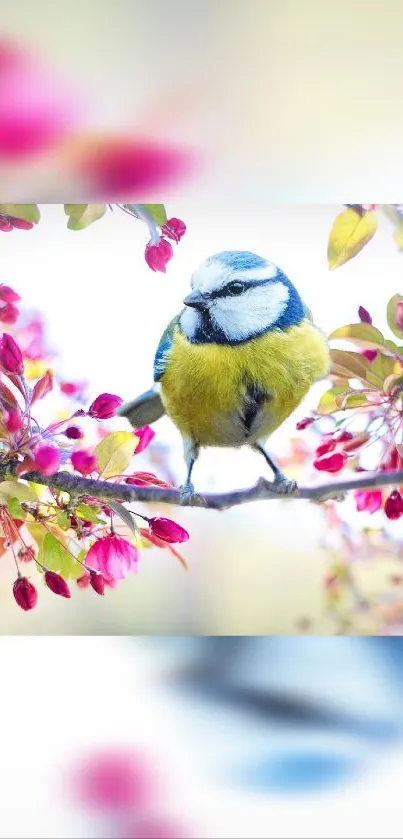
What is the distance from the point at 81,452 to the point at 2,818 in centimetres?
58

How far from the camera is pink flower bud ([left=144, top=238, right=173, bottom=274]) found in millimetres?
1349

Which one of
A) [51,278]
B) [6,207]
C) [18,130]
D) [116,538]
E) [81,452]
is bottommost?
[116,538]

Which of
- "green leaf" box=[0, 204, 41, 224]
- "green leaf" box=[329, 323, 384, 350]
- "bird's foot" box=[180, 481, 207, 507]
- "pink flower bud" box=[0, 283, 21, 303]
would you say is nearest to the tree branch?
"bird's foot" box=[180, 481, 207, 507]

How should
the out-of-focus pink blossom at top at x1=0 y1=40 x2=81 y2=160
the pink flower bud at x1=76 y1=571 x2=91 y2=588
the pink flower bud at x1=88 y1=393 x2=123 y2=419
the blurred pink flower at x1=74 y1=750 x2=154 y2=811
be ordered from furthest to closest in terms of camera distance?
the pink flower bud at x1=76 y1=571 x2=91 y2=588 < the pink flower bud at x1=88 y1=393 x2=123 y2=419 < the out-of-focus pink blossom at top at x1=0 y1=40 x2=81 y2=160 < the blurred pink flower at x1=74 y1=750 x2=154 y2=811

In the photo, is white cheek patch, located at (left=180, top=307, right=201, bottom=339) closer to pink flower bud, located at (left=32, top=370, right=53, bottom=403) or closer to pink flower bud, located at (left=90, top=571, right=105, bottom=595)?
pink flower bud, located at (left=32, top=370, right=53, bottom=403)

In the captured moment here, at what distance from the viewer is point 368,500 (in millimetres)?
1341

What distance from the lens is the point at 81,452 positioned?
123cm

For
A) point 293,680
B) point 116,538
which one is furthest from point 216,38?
point 293,680

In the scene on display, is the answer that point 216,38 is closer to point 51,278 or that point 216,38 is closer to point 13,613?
point 51,278

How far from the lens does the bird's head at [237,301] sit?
1246mm

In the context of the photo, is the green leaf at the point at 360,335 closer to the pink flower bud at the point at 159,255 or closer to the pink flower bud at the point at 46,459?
the pink flower bud at the point at 159,255

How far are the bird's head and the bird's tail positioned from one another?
0.39ft

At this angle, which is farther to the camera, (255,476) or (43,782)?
(255,476)

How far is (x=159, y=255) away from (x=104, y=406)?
298 mm
